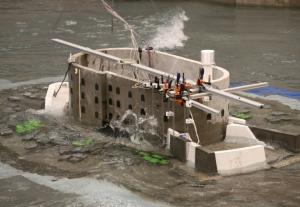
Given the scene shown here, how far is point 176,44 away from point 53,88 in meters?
7.81

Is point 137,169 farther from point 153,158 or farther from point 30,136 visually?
point 30,136

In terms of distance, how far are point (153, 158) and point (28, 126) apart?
9.79 ft

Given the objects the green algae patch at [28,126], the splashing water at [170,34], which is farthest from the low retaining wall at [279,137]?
the splashing water at [170,34]

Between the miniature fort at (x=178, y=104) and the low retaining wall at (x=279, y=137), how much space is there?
31cm

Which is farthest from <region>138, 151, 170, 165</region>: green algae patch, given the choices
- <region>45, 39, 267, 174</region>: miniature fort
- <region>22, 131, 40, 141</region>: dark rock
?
<region>22, 131, 40, 141</region>: dark rock

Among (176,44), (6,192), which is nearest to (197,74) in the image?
(6,192)

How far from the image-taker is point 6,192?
932cm

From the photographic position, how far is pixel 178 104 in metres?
10.3

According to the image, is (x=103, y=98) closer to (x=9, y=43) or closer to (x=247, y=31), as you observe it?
(x=9, y=43)

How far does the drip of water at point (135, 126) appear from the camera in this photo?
1102 centimetres

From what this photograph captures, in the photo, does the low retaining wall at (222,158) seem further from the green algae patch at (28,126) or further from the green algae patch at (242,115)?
the green algae patch at (28,126)

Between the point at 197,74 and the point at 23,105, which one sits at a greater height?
the point at 197,74

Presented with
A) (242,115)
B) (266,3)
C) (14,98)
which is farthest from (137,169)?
(266,3)

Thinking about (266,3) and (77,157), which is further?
(266,3)
